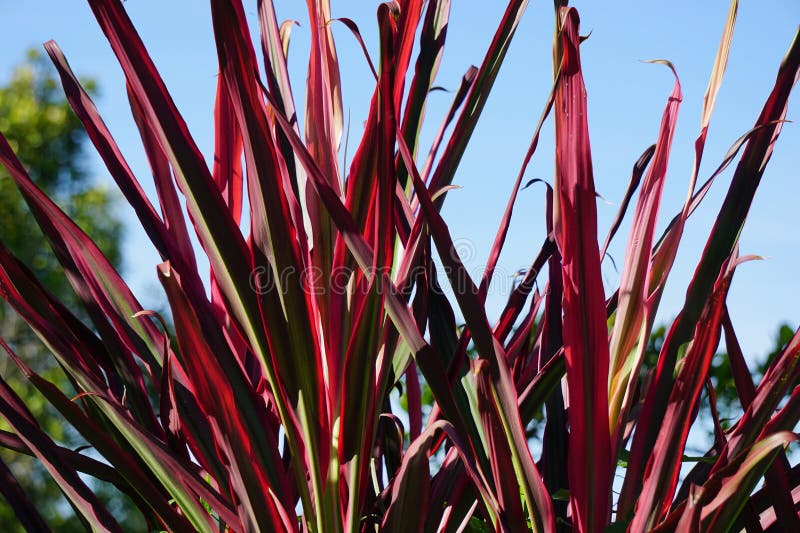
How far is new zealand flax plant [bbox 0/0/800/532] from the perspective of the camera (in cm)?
52

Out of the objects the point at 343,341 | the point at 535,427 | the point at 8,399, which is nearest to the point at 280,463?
the point at 343,341

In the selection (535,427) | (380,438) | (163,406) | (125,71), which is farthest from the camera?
(535,427)

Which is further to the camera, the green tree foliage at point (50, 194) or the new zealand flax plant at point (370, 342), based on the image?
the green tree foliage at point (50, 194)

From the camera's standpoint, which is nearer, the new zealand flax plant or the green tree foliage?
the new zealand flax plant

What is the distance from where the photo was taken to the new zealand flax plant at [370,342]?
52 centimetres

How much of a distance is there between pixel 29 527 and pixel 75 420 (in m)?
0.17

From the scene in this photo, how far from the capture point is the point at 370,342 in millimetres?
547

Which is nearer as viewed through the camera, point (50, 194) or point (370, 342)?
point (370, 342)

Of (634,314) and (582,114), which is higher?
(582,114)

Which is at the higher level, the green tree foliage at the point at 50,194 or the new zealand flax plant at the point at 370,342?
the green tree foliage at the point at 50,194

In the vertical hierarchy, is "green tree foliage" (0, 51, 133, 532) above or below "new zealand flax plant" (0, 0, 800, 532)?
above

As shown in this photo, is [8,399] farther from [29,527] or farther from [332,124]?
[332,124]

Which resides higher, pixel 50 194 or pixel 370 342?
pixel 50 194

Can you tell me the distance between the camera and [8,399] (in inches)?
24.0
